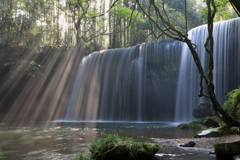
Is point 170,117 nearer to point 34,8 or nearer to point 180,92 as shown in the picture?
point 180,92

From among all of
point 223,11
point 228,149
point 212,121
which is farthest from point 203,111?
point 223,11

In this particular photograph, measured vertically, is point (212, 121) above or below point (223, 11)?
→ below

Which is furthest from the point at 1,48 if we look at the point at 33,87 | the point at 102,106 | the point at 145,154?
the point at 145,154

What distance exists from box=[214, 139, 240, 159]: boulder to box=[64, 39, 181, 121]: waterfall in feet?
49.5

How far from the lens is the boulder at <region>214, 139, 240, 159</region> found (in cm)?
533

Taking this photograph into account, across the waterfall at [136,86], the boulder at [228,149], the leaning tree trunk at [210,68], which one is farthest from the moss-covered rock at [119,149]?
the waterfall at [136,86]

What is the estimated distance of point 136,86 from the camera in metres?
22.0

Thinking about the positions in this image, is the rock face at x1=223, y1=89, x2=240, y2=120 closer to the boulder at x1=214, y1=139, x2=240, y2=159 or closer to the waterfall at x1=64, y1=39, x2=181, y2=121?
the boulder at x1=214, y1=139, x2=240, y2=159

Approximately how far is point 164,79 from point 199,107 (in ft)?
25.1

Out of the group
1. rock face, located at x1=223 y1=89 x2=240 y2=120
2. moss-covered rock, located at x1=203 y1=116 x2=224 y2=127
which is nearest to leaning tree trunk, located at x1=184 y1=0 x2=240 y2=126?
rock face, located at x1=223 y1=89 x2=240 y2=120

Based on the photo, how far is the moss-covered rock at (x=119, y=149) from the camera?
17.9ft

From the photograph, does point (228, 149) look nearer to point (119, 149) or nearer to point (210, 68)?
point (119, 149)

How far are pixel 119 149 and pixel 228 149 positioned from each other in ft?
7.90

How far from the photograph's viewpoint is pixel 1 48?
25.0 metres
